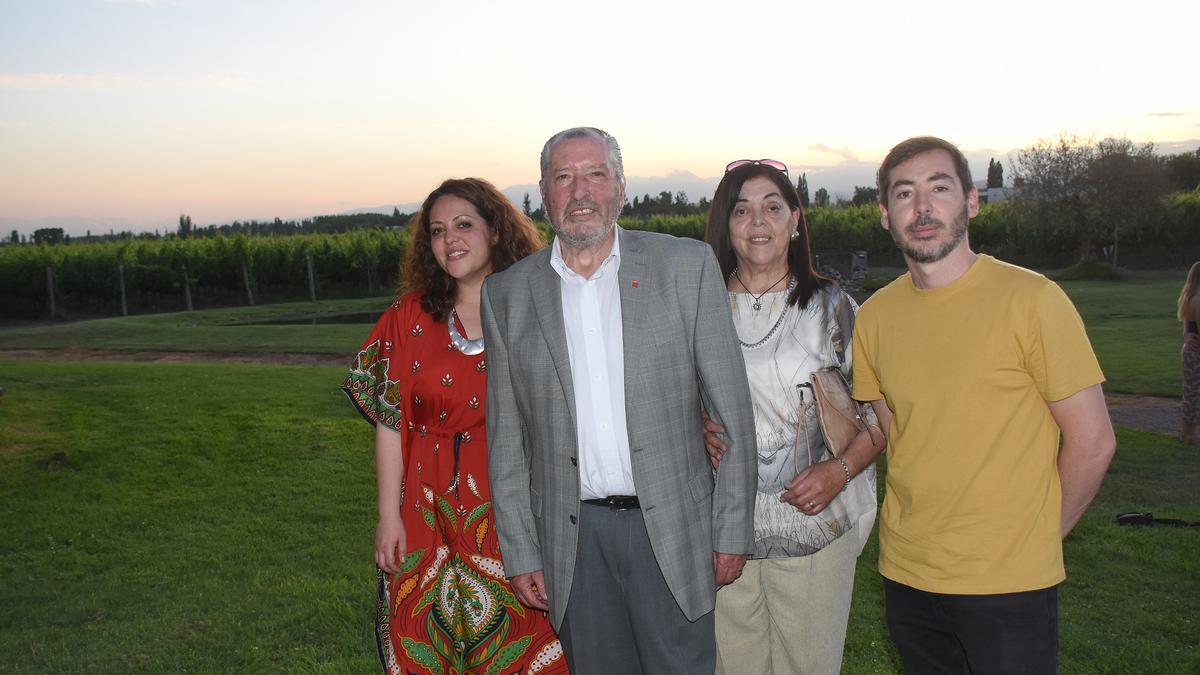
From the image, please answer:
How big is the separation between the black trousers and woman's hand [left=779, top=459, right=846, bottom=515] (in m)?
0.44

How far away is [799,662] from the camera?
3.24 m

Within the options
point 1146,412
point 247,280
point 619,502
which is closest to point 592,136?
point 619,502

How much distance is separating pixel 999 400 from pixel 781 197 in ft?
3.57

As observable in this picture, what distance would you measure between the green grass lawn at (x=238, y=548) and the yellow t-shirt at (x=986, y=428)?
7.96 feet

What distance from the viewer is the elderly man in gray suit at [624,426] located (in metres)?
2.98

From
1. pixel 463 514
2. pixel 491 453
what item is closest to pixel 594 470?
pixel 491 453

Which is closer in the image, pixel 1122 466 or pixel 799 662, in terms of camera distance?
pixel 799 662

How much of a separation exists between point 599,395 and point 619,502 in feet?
1.17

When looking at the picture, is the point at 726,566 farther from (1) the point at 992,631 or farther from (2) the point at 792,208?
(2) the point at 792,208

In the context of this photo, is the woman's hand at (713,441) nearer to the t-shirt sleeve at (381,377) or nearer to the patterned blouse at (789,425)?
the patterned blouse at (789,425)

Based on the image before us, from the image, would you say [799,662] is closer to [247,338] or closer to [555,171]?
[555,171]

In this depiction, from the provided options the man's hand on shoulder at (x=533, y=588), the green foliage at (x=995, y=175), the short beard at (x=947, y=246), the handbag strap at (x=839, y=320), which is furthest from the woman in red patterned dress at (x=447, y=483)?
the green foliage at (x=995, y=175)

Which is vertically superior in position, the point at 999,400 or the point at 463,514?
the point at 999,400

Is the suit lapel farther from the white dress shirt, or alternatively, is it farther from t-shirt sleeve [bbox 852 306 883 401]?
t-shirt sleeve [bbox 852 306 883 401]
